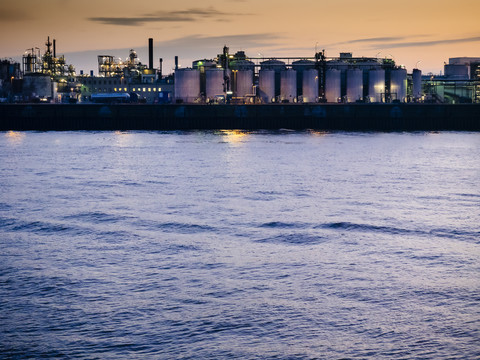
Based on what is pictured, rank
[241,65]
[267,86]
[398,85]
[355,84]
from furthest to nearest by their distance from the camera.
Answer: [241,65] → [398,85] → [267,86] → [355,84]

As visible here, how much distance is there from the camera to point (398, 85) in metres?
122

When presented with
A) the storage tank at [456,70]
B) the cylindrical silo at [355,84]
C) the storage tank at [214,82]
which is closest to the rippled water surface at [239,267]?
the cylindrical silo at [355,84]

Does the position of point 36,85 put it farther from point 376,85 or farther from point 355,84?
point 376,85

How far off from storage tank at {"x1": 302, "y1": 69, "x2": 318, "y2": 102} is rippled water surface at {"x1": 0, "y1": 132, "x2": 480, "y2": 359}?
243 ft

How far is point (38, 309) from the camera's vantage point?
18.5 metres

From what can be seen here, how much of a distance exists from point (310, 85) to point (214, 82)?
59.7ft

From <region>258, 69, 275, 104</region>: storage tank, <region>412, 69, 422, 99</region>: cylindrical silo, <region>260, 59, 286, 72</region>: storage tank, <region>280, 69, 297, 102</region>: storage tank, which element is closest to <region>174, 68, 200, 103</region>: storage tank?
<region>258, 69, 275, 104</region>: storage tank

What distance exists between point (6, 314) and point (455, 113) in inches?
4219

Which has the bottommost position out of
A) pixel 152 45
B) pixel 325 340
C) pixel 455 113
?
pixel 325 340

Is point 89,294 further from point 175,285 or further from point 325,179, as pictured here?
point 325,179

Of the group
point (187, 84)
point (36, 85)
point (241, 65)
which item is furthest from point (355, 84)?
point (36, 85)

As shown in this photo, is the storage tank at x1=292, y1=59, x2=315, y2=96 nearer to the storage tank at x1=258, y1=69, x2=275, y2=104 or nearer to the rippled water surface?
the storage tank at x1=258, y1=69, x2=275, y2=104

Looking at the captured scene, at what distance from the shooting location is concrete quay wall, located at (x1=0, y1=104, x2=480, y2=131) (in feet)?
369

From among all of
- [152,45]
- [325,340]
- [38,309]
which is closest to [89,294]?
[38,309]
